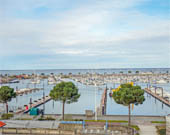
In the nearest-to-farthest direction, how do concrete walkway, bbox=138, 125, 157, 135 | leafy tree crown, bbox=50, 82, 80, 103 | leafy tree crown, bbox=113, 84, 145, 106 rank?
concrete walkway, bbox=138, 125, 157, 135 → leafy tree crown, bbox=113, 84, 145, 106 → leafy tree crown, bbox=50, 82, 80, 103

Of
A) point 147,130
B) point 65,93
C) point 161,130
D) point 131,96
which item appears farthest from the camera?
point 65,93

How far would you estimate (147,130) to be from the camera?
941 inches

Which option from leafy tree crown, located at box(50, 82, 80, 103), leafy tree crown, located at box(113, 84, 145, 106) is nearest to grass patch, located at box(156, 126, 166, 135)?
leafy tree crown, located at box(113, 84, 145, 106)

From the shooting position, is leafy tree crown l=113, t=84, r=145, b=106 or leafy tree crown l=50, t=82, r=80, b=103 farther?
leafy tree crown l=50, t=82, r=80, b=103

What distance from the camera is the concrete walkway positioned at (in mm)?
22953

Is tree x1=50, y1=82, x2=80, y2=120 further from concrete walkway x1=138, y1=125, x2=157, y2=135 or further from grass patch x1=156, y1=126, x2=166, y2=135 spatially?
grass patch x1=156, y1=126, x2=166, y2=135

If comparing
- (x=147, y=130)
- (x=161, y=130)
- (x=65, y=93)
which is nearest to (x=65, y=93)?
(x=65, y=93)

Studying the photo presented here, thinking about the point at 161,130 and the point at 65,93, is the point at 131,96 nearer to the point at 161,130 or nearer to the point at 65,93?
the point at 161,130

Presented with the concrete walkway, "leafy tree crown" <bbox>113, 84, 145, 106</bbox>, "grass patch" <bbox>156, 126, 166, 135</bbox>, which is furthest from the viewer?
"leafy tree crown" <bbox>113, 84, 145, 106</bbox>

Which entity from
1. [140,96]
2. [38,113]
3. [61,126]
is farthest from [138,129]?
[38,113]

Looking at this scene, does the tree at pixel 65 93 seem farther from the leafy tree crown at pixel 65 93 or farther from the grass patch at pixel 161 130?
the grass patch at pixel 161 130

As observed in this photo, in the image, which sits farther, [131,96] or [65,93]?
[65,93]

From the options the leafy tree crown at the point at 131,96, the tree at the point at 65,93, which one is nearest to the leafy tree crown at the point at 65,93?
the tree at the point at 65,93

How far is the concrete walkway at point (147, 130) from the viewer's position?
75.3 feet
